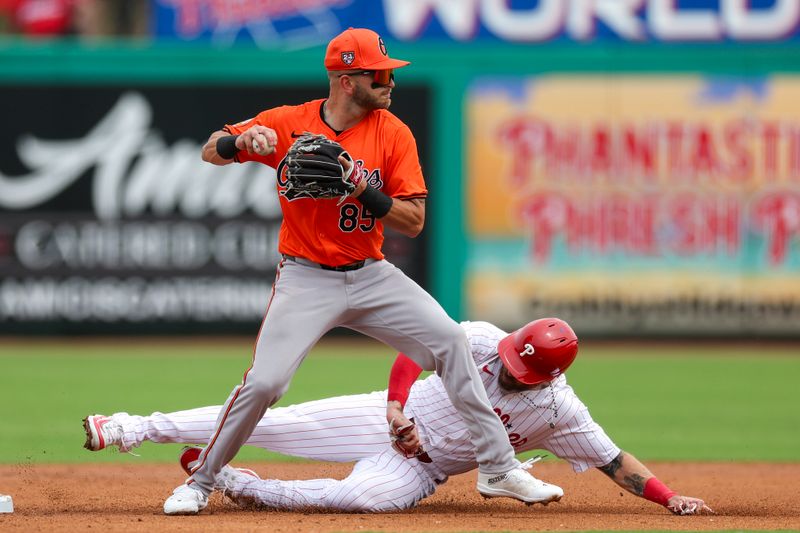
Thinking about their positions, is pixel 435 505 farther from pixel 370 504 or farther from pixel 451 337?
pixel 451 337

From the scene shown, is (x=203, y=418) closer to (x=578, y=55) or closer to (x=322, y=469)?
(x=322, y=469)

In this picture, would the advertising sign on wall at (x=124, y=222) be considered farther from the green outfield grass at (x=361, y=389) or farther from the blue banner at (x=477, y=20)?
the blue banner at (x=477, y=20)

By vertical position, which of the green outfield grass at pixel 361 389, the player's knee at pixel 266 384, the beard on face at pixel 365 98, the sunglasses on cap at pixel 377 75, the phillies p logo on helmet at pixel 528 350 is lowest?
the green outfield grass at pixel 361 389

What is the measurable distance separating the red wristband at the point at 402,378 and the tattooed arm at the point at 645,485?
894 millimetres

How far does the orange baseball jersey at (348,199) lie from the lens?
5.42 metres

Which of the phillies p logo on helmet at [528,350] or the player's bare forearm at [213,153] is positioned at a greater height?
the player's bare forearm at [213,153]

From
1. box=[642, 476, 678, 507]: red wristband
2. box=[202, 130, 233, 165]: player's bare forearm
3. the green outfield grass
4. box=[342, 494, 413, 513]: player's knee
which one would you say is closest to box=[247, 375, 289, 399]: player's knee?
box=[342, 494, 413, 513]: player's knee

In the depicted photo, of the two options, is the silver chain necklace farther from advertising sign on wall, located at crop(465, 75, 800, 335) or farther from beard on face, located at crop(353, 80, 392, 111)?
advertising sign on wall, located at crop(465, 75, 800, 335)

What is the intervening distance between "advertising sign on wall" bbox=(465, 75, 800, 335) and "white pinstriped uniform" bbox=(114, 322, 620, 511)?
787 centimetres

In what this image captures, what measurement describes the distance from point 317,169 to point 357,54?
631 millimetres

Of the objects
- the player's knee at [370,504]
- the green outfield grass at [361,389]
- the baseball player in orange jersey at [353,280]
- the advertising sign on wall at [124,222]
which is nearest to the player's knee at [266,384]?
the baseball player in orange jersey at [353,280]

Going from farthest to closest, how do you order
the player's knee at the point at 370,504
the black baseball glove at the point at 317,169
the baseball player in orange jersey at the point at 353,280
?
the player's knee at the point at 370,504
the baseball player in orange jersey at the point at 353,280
the black baseball glove at the point at 317,169

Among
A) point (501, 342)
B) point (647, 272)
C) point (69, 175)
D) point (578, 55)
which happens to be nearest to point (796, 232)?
point (647, 272)

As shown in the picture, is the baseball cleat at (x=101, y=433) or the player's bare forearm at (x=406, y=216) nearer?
the player's bare forearm at (x=406, y=216)
